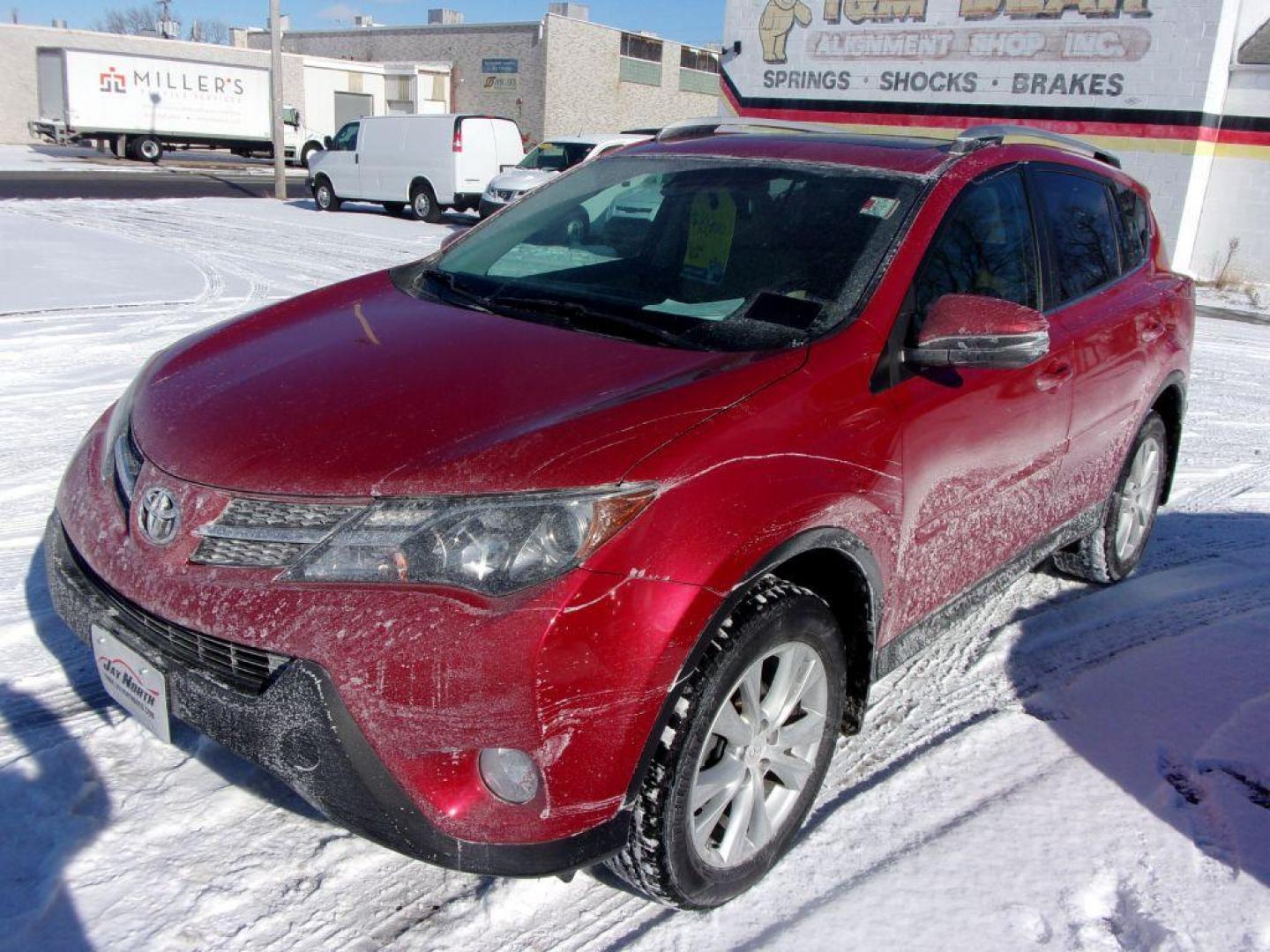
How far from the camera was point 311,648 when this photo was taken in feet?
6.99

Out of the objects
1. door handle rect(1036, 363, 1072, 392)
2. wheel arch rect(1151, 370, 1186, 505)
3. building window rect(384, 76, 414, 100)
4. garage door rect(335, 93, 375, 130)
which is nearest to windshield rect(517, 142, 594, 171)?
wheel arch rect(1151, 370, 1186, 505)

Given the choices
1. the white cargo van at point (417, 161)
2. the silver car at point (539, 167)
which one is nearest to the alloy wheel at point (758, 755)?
the silver car at point (539, 167)

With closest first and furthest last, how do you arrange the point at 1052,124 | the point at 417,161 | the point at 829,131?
the point at 829,131 → the point at 1052,124 → the point at 417,161

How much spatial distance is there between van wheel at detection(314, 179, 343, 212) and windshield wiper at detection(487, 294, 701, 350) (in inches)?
788

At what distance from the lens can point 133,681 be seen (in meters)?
2.44

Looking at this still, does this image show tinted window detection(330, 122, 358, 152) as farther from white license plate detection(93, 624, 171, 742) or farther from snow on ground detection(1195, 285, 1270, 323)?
white license plate detection(93, 624, 171, 742)

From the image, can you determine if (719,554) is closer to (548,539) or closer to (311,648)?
(548,539)

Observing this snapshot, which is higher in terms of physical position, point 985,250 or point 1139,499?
point 985,250

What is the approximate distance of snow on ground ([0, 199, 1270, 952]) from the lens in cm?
246

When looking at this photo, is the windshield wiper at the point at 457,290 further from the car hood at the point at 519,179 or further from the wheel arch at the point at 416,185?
the wheel arch at the point at 416,185

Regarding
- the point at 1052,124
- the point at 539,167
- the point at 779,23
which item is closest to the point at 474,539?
the point at 539,167

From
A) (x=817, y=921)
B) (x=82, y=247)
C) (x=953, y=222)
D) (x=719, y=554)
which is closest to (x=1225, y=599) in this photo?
(x=953, y=222)

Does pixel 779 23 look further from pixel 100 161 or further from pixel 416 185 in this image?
pixel 100 161

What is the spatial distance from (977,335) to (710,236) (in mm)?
915
